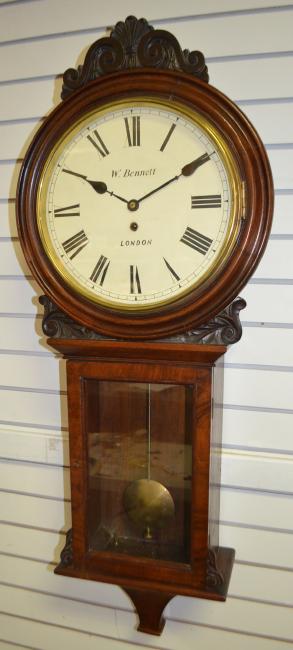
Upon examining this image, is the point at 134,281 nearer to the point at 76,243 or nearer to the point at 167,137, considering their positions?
the point at 76,243

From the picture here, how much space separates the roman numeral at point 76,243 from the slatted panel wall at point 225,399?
28 centimetres

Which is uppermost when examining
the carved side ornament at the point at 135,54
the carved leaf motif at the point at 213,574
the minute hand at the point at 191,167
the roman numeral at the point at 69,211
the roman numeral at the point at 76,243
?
the carved side ornament at the point at 135,54

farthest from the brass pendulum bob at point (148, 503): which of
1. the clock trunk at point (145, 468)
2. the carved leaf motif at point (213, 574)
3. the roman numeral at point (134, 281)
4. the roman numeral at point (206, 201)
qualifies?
the roman numeral at point (206, 201)

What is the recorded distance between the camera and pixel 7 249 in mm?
1047

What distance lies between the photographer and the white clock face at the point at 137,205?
715 millimetres

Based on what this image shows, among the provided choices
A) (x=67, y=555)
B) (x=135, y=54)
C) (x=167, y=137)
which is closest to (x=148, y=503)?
(x=67, y=555)

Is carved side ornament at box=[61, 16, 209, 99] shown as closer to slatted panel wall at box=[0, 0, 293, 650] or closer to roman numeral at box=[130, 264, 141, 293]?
slatted panel wall at box=[0, 0, 293, 650]

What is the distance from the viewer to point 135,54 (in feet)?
2.40

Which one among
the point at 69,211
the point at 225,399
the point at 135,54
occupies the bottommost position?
the point at 225,399

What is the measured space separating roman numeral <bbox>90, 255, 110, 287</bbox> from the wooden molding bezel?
43 mm

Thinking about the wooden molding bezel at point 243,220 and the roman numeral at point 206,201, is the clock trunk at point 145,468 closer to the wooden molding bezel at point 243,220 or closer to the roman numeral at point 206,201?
the wooden molding bezel at point 243,220

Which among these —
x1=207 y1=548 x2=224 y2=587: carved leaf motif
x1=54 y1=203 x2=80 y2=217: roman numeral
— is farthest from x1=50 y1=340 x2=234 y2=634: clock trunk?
x1=54 y1=203 x2=80 y2=217: roman numeral

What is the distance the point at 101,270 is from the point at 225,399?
0.39 m

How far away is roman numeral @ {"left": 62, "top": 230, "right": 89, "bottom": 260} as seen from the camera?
0.78 meters
